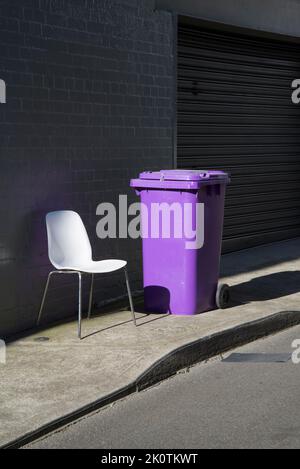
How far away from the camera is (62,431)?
541 cm

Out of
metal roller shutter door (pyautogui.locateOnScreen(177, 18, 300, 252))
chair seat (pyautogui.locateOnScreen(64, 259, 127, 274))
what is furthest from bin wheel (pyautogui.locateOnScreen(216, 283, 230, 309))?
metal roller shutter door (pyautogui.locateOnScreen(177, 18, 300, 252))

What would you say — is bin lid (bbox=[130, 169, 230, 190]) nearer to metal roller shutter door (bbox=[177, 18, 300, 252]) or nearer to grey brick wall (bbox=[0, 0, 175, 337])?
grey brick wall (bbox=[0, 0, 175, 337])

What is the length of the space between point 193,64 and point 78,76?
3106mm

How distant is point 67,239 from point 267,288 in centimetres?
255

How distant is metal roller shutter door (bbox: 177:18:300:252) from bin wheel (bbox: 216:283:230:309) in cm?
276

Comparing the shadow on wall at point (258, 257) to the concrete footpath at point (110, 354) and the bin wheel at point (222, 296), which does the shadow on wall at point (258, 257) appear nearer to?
the concrete footpath at point (110, 354)

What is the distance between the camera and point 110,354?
22.4ft

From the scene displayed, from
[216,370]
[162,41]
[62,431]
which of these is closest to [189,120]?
[162,41]

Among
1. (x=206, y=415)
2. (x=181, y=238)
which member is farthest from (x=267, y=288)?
(x=206, y=415)

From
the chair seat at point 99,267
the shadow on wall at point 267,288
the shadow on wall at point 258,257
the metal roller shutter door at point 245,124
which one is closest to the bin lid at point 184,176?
the chair seat at point 99,267

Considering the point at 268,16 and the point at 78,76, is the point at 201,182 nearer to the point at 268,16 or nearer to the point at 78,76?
the point at 78,76

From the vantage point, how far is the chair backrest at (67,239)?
25.3ft
